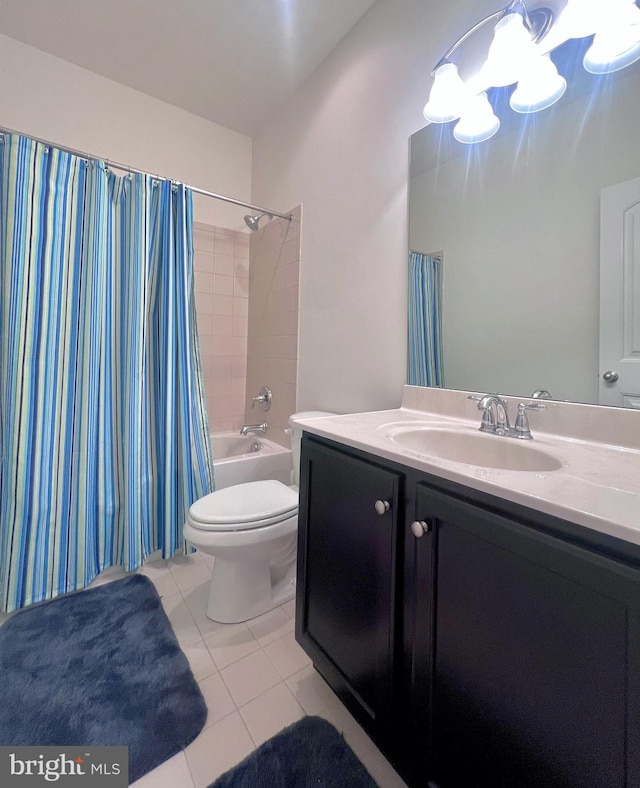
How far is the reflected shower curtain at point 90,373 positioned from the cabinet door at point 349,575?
939 mm

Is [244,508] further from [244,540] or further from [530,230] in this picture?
[530,230]

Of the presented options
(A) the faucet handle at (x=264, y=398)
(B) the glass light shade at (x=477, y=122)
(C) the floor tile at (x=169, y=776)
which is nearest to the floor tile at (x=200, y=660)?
(C) the floor tile at (x=169, y=776)

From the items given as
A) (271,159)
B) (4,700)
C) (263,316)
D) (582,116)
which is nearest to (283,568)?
(4,700)

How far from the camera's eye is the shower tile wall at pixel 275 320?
212 centimetres

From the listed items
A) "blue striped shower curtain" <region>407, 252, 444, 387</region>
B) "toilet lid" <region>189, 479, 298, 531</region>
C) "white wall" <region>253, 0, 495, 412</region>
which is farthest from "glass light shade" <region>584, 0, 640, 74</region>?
"toilet lid" <region>189, 479, 298, 531</region>

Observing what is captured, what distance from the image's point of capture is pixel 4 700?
1.01m

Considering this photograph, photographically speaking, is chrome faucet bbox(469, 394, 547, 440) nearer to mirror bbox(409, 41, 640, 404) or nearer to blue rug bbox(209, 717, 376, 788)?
mirror bbox(409, 41, 640, 404)

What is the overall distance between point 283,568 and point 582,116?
6.42 feet

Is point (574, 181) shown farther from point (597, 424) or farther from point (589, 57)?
point (597, 424)

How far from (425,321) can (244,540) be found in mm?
1077

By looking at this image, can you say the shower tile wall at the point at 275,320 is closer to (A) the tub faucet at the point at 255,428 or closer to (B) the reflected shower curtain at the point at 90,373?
(A) the tub faucet at the point at 255,428

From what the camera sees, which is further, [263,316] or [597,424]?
[263,316]

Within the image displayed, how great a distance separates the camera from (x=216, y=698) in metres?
1.04

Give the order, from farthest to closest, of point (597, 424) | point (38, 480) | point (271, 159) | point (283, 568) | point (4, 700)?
point (271, 159) → point (283, 568) → point (38, 480) → point (4, 700) → point (597, 424)
